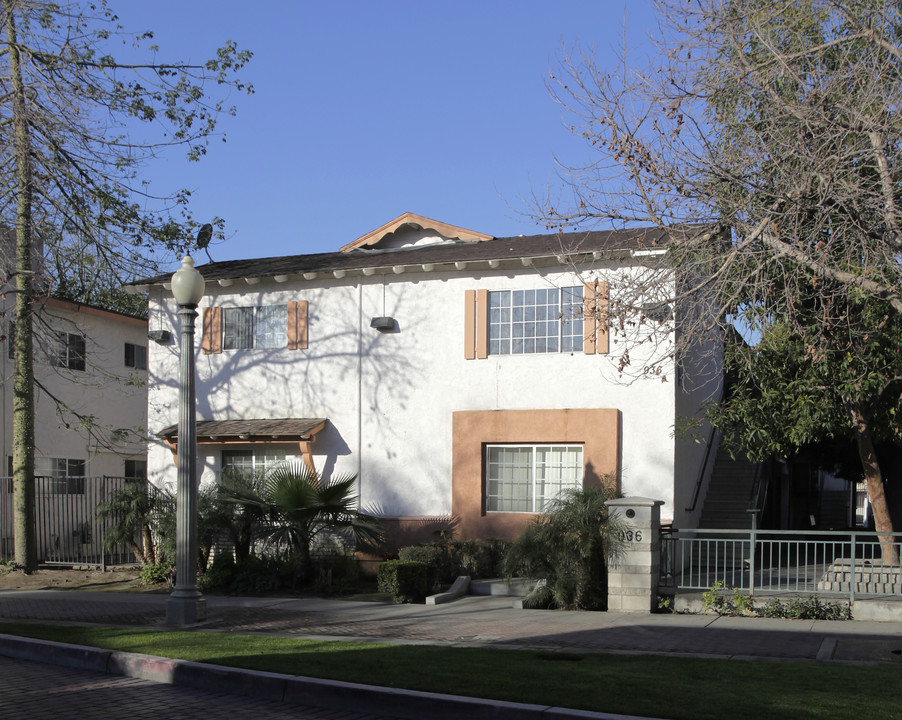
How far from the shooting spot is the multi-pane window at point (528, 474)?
1789cm

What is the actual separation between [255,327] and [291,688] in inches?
532

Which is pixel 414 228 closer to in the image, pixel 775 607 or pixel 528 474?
pixel 528 474

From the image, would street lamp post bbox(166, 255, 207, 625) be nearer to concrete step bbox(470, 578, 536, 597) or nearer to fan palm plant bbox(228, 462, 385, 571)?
fan palm plant bbox(228, 462, 385, 571)

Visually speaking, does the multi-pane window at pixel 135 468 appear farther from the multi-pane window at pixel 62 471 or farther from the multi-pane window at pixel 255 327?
the multi-pane window at pixel 255 327

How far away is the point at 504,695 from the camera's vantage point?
7.73 metres

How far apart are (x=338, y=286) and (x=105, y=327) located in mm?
10383

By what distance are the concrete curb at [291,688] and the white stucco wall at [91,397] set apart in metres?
14.4

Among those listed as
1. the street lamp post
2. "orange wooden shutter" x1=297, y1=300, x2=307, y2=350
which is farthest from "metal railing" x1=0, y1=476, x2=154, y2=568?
the street lamp post

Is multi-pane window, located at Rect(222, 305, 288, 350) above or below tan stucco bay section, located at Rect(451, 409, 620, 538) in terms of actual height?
above

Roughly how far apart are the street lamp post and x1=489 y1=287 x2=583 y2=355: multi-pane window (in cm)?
735

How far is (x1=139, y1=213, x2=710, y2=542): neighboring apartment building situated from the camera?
17531mm

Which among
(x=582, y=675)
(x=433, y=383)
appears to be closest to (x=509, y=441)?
(x=433, y=383)

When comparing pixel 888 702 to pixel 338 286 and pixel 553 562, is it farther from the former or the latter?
pixel 338 286

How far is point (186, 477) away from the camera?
40.9 feet
